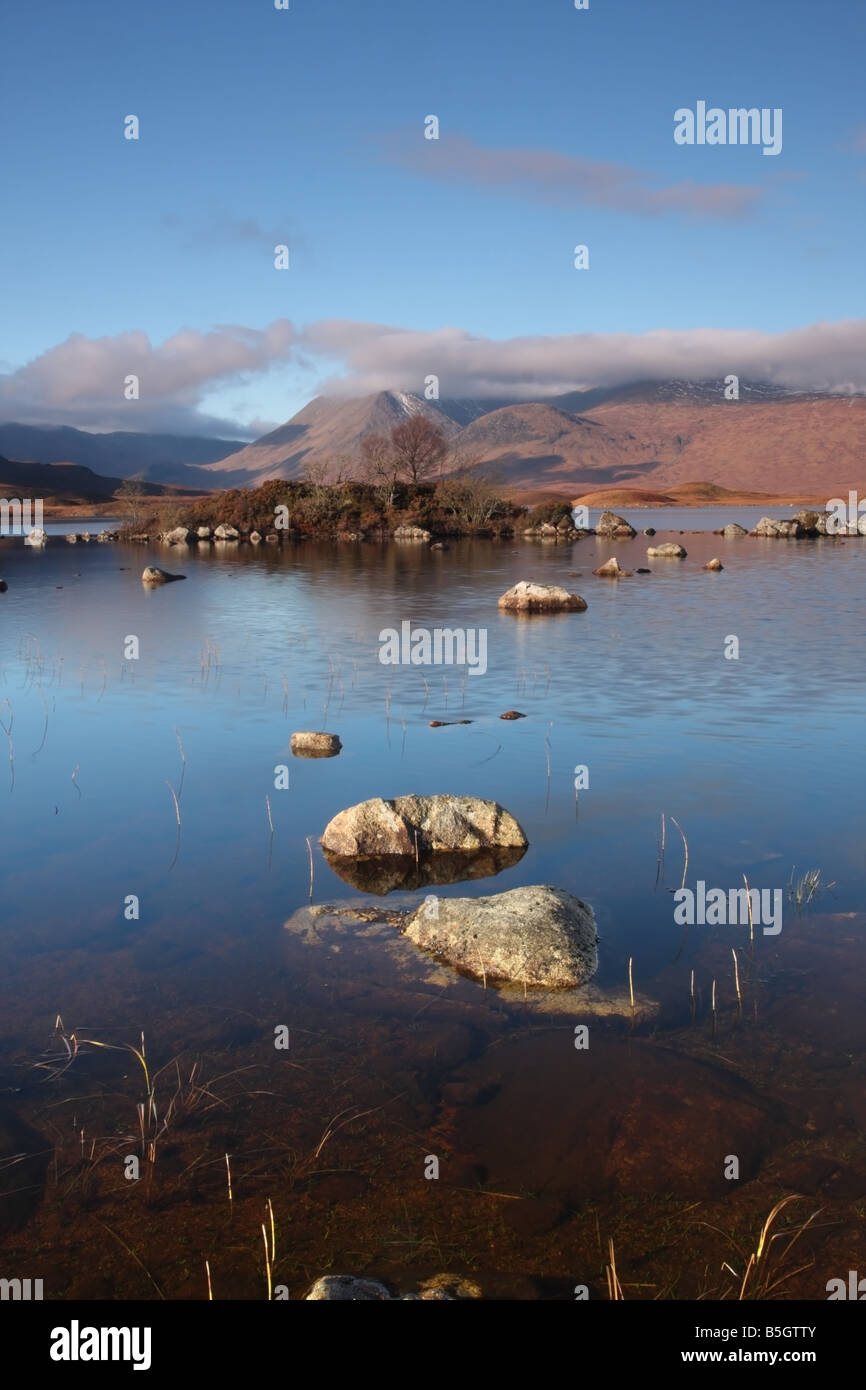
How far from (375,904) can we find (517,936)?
6.79ft

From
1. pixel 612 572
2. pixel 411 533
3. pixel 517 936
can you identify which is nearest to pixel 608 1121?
pixel 517 936

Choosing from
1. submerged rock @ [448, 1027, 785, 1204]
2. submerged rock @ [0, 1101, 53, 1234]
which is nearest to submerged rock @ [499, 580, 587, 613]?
submerged rock @ [448, 1027, 785, 1204]

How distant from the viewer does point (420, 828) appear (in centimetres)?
1223

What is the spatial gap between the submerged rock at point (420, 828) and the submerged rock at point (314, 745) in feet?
15.3

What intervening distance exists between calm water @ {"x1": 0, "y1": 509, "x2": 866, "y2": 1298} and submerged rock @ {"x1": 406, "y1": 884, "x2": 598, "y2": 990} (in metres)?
0.31

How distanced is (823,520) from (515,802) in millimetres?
81868

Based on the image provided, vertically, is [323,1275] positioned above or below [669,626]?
below

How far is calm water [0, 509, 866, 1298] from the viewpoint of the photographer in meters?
6.48

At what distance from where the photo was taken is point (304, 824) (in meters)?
13.7

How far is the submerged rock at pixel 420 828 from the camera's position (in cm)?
1215

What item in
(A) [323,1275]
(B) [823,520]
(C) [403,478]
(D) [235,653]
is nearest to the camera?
(A) [323,1275]

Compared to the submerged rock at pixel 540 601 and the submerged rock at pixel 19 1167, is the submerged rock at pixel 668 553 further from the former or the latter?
the submerged rock at pixel 19 1167

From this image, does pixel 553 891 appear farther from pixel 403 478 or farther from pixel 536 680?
pixel 403 478

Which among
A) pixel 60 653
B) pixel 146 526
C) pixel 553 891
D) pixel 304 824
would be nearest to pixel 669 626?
pixel 60 653
